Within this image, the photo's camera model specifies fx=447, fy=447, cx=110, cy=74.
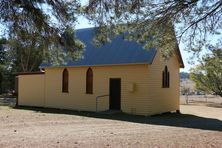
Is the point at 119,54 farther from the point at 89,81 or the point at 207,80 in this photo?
the point at 207,80

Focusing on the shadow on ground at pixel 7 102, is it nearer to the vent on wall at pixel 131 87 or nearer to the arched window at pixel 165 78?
the vent on wall at pixel 131 87

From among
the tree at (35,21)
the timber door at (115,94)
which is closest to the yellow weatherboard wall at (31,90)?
the timber door at (115,94)

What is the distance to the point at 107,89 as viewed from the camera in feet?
104

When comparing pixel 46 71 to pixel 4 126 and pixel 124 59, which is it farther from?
pixel 4 126

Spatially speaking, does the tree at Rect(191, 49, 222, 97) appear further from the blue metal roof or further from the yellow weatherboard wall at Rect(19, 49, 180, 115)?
the blue metal roof

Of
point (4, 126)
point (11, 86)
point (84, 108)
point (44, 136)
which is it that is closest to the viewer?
point (44, 136)

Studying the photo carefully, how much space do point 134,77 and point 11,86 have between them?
4249 cm

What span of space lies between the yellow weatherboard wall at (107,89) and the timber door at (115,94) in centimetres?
30

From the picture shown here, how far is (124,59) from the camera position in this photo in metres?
30.4

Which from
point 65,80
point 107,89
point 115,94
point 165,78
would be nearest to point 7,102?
point 65,80

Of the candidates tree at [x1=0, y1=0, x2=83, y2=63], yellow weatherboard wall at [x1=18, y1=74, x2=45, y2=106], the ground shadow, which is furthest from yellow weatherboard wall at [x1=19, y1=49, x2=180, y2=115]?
tree at [x1=0, y1=0, x2=83, y2=63]

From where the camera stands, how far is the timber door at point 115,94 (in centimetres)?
3109

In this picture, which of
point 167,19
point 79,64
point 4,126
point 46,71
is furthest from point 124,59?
point 167,19

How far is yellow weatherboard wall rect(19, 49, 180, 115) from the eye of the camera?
30016mm
